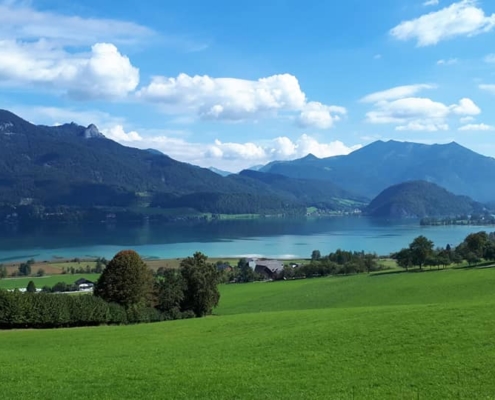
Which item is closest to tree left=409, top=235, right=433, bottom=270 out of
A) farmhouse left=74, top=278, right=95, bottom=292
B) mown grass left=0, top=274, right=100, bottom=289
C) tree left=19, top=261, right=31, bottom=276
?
farmhouse left=74, top=278, right=95, bottom=292

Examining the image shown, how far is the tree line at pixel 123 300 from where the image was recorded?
39.2m

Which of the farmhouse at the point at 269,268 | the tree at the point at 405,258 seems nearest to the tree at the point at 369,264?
the tree at the point at 405,258

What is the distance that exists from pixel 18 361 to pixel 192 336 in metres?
8.48

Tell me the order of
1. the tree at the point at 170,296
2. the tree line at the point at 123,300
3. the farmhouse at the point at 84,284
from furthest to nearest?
the farmhouse at the point at 84,284
the tree at the point at 170,296
the tree line at the point at 123,300

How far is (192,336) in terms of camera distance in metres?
25.5

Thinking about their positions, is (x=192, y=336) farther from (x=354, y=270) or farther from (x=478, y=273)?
(x=354, y=270)

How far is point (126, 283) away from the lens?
48062 millimetres

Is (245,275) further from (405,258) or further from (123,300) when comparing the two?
(123,300)

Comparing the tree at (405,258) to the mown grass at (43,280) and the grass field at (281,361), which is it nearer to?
the grass field at (281,361)

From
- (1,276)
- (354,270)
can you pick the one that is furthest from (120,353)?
(1,276)

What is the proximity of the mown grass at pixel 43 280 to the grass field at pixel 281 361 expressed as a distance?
70.1 meters

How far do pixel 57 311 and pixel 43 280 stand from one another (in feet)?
206

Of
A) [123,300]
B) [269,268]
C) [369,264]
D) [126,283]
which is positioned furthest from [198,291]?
[269,268]

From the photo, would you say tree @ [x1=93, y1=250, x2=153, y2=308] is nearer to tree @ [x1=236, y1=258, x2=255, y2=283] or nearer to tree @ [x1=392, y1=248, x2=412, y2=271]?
tree @ [x1=392, y1=248, x2=412, y2=271]
